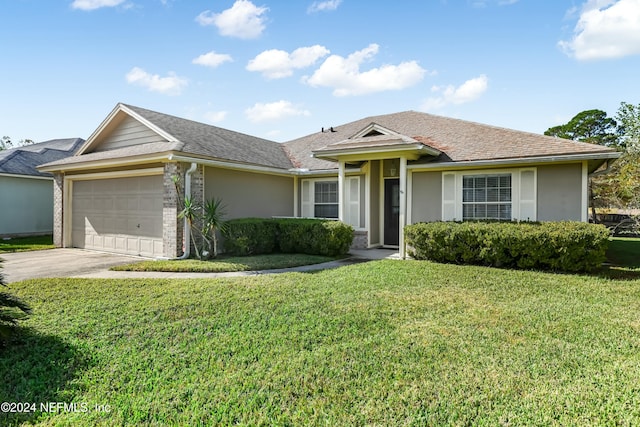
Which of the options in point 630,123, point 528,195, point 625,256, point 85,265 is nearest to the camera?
point 85,265

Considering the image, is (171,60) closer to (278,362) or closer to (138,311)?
(138,311)

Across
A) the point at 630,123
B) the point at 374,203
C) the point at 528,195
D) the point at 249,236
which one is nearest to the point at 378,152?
the point at 374,203

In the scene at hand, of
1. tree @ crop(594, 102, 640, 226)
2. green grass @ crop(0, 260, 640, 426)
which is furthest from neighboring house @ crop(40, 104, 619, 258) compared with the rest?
green grass @ crop(0, 260, 640, 426)

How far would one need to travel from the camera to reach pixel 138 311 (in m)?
5.80

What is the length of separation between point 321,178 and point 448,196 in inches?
208

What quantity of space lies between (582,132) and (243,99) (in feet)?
104

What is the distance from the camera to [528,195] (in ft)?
36.2

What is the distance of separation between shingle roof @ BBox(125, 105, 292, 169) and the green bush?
2298 millimetres

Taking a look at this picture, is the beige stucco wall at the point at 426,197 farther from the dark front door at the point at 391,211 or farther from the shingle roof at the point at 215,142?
the shingle roof at the point at 215,142

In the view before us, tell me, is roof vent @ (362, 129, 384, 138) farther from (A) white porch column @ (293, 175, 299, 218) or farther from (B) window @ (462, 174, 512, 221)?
(A) white porch column @ (293, 175, 299, 218)

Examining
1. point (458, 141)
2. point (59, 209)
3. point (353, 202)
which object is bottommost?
point (59, 209)

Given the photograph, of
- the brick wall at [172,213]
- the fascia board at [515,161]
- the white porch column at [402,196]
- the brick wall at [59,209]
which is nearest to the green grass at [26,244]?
the brick wall at [59,209]

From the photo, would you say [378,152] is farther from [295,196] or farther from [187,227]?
[187,227]

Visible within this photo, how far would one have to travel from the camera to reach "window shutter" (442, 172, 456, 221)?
12.1 metres
